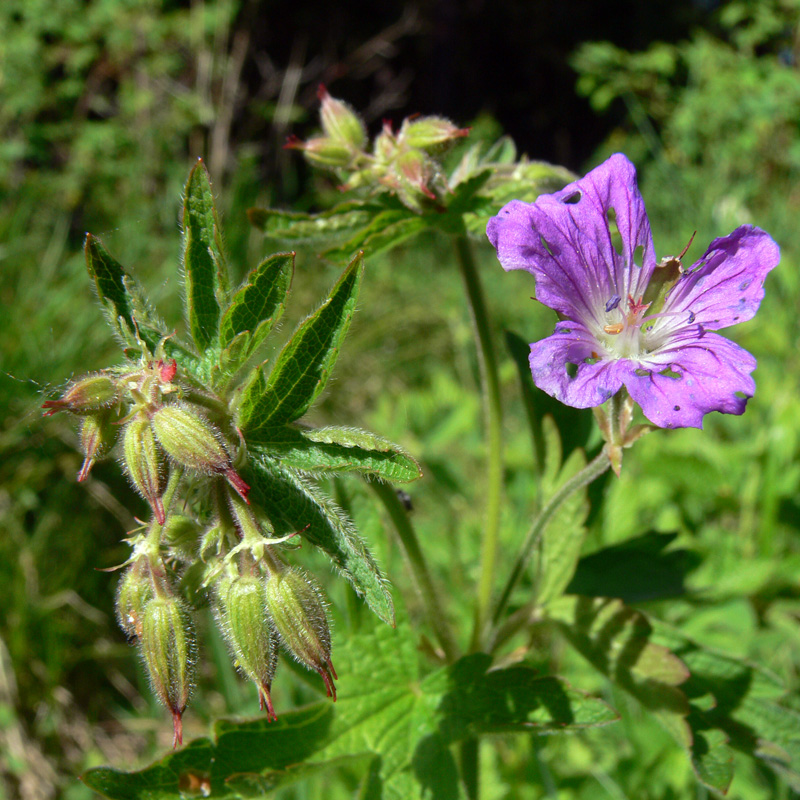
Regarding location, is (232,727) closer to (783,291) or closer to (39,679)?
(39,679)

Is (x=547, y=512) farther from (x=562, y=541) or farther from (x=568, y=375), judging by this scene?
(x=568, y=375)

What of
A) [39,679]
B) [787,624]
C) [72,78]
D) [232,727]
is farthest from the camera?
[72,78]

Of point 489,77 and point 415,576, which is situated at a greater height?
point 489,77

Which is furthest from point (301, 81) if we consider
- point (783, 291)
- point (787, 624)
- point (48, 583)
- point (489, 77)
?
point (787, 624)

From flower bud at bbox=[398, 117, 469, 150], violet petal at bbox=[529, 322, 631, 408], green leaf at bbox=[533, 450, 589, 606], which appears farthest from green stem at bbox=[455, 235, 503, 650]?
violet petal at bbox=[529, 322, 631, 408]

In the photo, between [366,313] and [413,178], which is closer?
[413,178]

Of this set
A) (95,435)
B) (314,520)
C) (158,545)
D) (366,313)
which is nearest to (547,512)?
(314,520)
